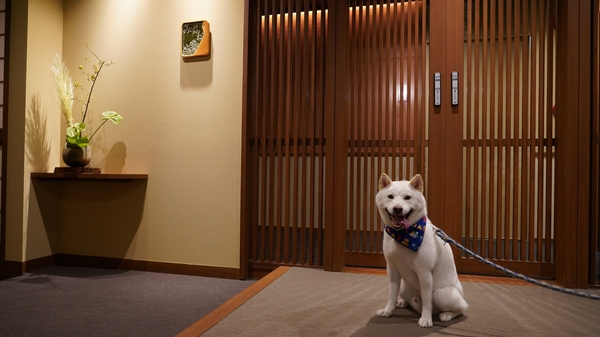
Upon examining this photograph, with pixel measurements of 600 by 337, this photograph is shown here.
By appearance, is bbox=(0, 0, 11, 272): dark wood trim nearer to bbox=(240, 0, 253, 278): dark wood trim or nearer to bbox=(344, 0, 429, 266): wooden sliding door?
bbox=(240, 0, 253, 278): dark wood trim

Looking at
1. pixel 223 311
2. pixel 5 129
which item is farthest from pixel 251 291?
pixel 5 129

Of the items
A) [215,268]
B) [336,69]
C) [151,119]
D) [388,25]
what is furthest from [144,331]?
[388,25]

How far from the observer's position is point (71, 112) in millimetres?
3207

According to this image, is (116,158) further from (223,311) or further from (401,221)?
(401,221)

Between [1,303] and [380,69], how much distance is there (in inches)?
115

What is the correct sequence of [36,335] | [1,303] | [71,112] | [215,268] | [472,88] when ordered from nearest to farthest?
[36,335]
[1,303]
[472,88]
[215,268]
[71,112]

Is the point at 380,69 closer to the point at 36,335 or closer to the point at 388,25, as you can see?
the point at 388,25

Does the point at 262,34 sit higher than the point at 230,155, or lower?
higher

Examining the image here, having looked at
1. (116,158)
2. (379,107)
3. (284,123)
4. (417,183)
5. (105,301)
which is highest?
(379,107)

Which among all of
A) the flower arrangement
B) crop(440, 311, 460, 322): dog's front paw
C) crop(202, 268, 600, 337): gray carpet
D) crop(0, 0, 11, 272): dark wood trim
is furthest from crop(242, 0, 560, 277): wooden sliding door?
crop(0, 0, 11, 272): dark wood trim

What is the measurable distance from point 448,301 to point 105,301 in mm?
1991

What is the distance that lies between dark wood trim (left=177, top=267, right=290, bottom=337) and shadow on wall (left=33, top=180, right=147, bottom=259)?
1.38 metres

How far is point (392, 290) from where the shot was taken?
1.74 metres

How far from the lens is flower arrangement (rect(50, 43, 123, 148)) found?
118 inches
